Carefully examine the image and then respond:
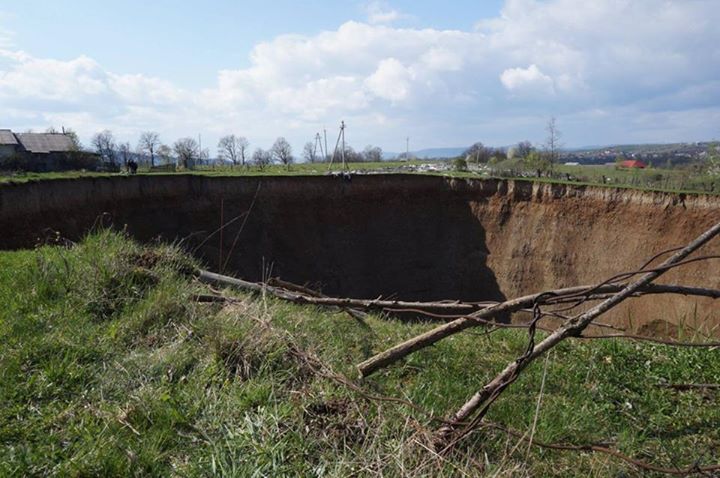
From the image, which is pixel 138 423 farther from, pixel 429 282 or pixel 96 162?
pixel 96 162

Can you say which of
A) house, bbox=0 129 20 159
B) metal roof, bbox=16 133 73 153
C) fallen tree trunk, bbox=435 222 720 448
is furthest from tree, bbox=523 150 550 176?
house, bbox=0 129 20 159

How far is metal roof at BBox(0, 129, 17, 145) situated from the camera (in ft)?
108

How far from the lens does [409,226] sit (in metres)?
24.6

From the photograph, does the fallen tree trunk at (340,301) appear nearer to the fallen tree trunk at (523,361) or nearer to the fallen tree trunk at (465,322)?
the fallen tree trunk at (465,322)

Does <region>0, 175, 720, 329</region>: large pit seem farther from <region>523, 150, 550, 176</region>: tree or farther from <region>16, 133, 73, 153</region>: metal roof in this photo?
<region>16, 133, 73, 153</region>: metal roof

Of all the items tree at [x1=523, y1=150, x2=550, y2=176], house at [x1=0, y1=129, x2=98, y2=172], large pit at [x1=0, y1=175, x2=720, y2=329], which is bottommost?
large pit at [x1=0, y1=175, x2=720, y2=329]

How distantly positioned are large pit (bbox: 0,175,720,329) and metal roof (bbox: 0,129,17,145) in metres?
18.5

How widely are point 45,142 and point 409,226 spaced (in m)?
26.9

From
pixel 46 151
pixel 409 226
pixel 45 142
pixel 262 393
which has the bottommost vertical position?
pixel 409 226

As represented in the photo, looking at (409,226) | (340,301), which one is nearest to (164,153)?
(409,226)

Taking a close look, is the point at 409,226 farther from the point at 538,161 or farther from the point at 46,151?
the point at 46,151

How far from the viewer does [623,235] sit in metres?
20.2

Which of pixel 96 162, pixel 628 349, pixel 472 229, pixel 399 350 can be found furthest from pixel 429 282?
pixel 96 162

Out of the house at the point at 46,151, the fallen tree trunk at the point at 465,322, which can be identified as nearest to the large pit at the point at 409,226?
the house at the point at 46,151
